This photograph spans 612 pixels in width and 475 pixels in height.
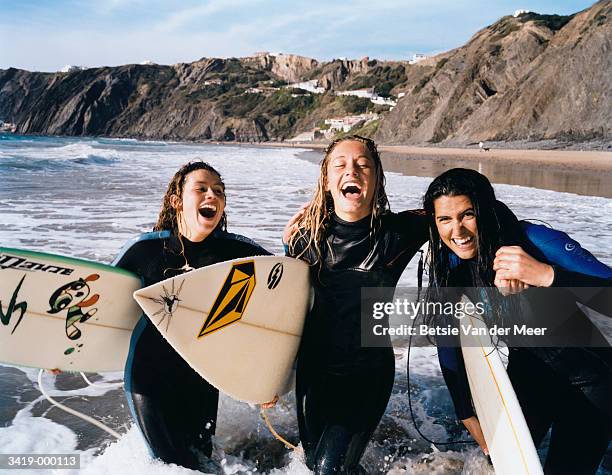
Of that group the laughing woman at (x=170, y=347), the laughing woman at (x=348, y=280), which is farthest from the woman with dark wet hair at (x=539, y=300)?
the laughing woman at (x=170, y=347)

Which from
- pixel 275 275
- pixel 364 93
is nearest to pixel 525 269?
pixel 275 275

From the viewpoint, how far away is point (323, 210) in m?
2.38

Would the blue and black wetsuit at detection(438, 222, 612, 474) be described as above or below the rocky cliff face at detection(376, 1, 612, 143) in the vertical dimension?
below

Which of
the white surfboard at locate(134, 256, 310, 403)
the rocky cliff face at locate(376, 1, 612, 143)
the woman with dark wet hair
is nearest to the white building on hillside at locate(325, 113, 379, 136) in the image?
the rocky cliff face at locate(376, 1, 612, 143)

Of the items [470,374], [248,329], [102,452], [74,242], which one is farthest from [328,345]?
[74,242]

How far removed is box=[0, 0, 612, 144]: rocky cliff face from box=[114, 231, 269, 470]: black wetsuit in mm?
36216

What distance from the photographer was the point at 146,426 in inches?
91.2

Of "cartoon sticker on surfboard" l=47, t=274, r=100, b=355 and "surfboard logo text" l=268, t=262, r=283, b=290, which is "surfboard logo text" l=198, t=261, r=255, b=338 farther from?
"cartoon sticker on surfboard" l=47, t=274, r=100, b=355

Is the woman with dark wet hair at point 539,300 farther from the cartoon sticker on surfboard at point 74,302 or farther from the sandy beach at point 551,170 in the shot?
the sandy beach at point 551,170

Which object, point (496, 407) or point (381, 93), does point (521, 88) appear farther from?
point (381, 93)

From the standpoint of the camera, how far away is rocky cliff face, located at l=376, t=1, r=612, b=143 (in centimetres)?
3603

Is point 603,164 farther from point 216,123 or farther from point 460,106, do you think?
point 216,123

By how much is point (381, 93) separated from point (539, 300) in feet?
405

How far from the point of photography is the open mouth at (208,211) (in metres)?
2.47
